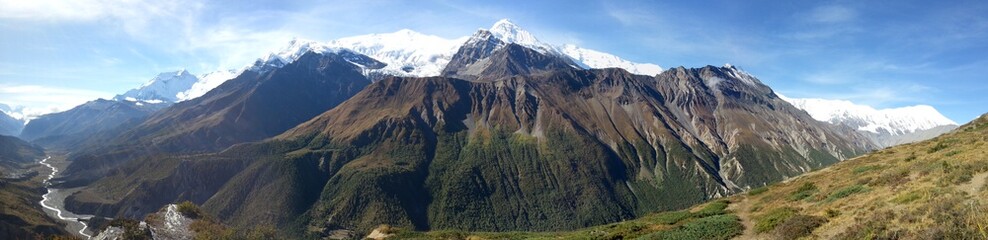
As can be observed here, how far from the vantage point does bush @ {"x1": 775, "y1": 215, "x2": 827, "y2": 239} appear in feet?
109

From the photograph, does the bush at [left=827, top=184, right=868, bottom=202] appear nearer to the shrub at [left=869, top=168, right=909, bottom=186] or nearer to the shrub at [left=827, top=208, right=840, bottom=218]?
the shrub at [left=869, top=168, right=909, bottom=186]

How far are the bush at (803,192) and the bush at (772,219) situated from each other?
9.12m

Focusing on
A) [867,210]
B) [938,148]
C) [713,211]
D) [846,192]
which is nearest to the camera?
[867,210]

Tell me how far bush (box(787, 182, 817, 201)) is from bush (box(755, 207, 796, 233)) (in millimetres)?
9117

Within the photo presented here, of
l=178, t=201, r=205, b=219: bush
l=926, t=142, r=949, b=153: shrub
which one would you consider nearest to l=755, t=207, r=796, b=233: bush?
l=926, t=142, r=949, b=153: shrub

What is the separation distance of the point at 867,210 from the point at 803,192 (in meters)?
19.8

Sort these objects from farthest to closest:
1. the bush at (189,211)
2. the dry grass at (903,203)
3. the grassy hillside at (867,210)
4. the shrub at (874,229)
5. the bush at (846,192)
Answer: the bush at (189,211) → the bush at (846,192) → the shrub at (874,229) → the grassy hillside at (867,210) → the dry grass at (903,203)

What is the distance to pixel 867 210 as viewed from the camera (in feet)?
112

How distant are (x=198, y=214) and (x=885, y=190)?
83.1m

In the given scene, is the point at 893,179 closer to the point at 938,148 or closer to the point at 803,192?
the point at 803,192

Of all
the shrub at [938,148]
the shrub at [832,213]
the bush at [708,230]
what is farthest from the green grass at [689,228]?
the shrub at [938,148]

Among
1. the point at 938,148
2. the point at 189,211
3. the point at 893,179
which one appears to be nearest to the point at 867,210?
the point at 893,179

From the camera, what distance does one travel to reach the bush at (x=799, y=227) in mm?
33312

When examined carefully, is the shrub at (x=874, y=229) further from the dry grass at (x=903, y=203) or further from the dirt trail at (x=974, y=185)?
the dirt trail at (x=974, y=185)
